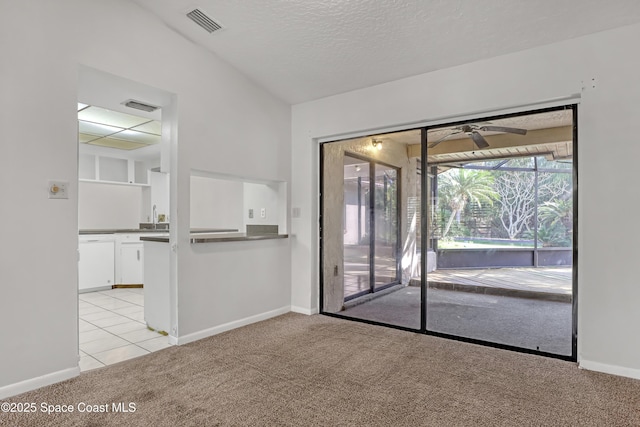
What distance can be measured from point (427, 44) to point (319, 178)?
186 cm

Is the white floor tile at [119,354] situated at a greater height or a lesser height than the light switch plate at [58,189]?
lesser

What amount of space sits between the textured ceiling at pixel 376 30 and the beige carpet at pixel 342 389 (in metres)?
2.55

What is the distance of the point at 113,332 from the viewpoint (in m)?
3.52

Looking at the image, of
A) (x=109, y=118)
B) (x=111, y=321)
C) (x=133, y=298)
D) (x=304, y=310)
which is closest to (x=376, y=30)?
(x=304, y=310)

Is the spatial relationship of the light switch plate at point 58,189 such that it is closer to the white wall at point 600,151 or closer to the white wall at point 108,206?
the white wall at point 600,151

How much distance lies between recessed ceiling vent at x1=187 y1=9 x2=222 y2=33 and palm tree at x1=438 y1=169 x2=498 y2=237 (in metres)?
2.53

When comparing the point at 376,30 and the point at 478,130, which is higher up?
the point at 376,30

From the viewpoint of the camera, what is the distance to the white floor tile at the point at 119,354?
2824 millimetres

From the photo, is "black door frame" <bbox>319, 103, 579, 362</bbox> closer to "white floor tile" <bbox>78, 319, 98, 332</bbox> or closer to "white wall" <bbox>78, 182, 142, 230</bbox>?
"white floor tile" <bbox>78, 319, 98, 332</bbox>

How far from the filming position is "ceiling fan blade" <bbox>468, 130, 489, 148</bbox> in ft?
11.0

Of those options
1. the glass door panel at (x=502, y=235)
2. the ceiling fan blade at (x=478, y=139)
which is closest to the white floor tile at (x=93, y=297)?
the glass door panel at (x=502, y=235)

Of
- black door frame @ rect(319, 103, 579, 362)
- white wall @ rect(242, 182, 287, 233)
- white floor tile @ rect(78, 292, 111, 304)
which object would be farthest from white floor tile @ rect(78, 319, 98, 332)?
black door frame @ rect(319, 103, 579, 362)

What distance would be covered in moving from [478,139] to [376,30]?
1412 mm

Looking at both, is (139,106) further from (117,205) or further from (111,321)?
(117,205)
